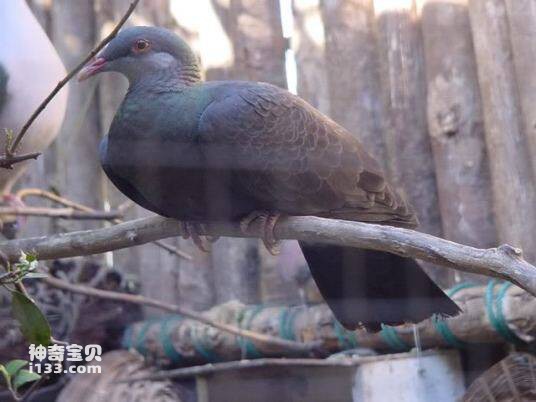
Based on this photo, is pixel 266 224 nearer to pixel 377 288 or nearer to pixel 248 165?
pixel 248 165

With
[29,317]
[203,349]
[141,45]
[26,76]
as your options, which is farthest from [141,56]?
[203,349]

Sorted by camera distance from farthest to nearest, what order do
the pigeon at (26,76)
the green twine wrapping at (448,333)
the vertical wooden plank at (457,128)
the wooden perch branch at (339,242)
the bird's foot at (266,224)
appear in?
the vertical wooden plank at (457,128) < the green twine wrapping at (448,333) < the pigeon at (26,76) < the bird's foot at (266,224) < the wooden perch branch at (339,242)

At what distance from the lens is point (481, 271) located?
3.86ft

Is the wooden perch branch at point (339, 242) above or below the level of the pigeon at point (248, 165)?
below

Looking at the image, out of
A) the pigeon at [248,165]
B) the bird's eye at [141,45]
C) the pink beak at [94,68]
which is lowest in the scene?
the pigeon at [248,165]

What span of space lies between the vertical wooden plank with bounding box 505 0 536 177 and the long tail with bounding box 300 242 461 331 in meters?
0.47

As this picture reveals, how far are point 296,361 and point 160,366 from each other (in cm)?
43

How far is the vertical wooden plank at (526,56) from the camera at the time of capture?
190 cm

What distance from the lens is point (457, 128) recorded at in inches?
80.1

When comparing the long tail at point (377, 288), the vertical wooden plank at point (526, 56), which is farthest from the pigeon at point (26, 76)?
the vertical wooden plank at point (526, 56)

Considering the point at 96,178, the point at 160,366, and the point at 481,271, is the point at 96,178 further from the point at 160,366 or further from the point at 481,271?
the point at 481,271

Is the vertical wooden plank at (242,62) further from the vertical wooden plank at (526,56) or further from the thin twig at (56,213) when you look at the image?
the vertical wooden plank at (526,56)

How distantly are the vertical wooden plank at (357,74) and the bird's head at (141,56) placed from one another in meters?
0.72

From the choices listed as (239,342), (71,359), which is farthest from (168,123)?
(239,342)
